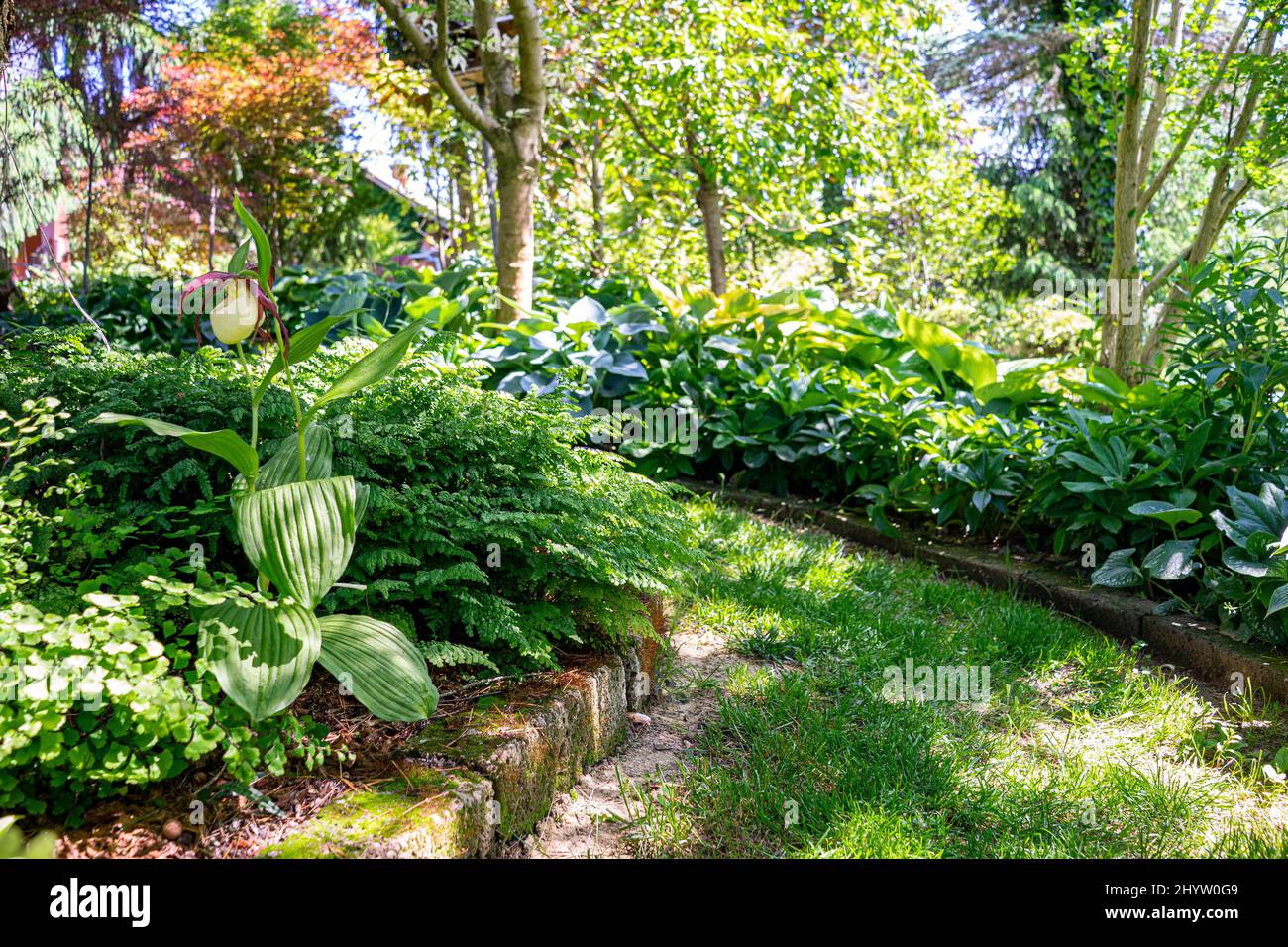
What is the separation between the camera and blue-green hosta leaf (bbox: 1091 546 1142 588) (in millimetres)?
3021

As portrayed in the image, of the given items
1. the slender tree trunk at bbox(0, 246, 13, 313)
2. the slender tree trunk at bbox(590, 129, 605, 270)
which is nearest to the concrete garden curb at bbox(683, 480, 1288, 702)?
the slender tree trunk at bbox(590, 129, 605, 270)

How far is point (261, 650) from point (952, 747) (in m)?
1.52

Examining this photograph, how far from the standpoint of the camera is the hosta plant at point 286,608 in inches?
61.2

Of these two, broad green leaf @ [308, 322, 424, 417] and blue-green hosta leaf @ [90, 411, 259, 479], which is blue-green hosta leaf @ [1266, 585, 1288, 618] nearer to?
broad green leaf @ [308, 322, 424, 417]

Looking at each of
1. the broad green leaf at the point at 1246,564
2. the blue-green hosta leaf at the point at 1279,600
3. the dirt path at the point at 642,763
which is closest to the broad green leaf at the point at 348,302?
the dirt path at the point at 642,763

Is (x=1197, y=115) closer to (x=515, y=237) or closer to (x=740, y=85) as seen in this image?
(x=740, y=85)

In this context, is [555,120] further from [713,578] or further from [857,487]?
[713,578]

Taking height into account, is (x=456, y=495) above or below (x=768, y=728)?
above

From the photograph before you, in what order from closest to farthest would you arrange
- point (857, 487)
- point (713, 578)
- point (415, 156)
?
point (713, 578) → point (857, 487) → point (415, 156)

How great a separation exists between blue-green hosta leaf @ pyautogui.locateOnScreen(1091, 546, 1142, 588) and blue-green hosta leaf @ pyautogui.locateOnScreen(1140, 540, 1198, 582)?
0.32ft

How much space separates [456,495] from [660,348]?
2878 mm

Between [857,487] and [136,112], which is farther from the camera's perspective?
[136,112]

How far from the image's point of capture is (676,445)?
4543mm

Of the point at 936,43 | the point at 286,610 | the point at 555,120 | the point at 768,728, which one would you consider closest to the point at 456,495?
the point at 286,610
